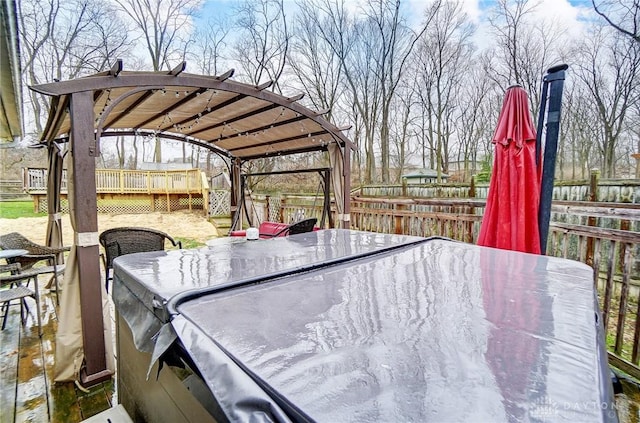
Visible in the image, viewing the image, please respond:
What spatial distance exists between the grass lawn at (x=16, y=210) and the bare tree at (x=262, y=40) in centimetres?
1004

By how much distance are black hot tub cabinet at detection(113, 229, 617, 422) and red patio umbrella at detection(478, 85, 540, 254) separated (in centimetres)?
82

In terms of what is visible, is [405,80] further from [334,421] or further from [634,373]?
[334,421]

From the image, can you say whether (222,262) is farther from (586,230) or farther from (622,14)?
(622,14)

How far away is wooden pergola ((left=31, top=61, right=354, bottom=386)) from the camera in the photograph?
8.18ft

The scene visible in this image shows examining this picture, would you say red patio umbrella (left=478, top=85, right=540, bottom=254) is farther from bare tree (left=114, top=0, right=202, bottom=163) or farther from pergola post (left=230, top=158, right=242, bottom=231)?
bare tree (left=114, top=0, right=202, bottom=163)

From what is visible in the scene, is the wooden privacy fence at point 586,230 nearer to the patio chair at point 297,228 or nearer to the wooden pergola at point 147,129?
the wooden pergola at point 147,129

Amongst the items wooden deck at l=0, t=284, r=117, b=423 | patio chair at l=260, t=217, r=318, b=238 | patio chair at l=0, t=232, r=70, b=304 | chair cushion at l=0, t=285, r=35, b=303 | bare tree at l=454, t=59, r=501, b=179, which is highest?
bare tree at l=454, t=59, r=501, b=179

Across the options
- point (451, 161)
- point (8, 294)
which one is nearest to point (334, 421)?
point (8, 294)

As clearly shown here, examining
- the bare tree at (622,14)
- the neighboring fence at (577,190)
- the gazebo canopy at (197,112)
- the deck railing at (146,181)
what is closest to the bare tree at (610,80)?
the bare tree at (622,14)

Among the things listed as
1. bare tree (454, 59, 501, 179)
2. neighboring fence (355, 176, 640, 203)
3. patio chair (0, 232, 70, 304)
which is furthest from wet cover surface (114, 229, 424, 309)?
bare tree (454, 59, 501, 179)

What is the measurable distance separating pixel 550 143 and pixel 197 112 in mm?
4218

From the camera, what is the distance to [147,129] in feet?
18.4

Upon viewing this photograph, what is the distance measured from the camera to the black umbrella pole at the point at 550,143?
2.66 metres

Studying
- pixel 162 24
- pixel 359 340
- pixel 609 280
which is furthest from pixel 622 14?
pixel 162 24
